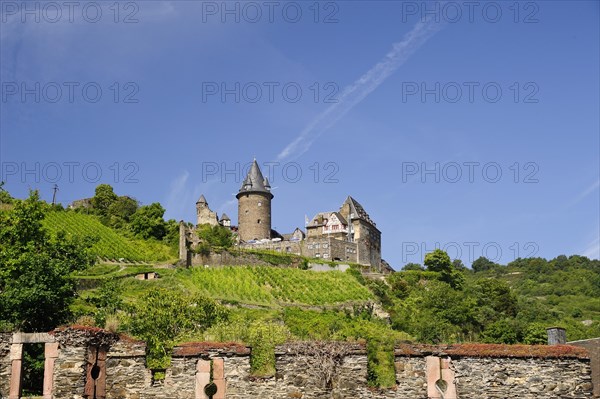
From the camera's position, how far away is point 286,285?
7731 centimetres

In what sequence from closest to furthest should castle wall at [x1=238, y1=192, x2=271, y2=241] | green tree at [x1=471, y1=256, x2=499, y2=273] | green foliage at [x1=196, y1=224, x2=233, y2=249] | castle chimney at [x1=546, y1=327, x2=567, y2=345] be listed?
castle chimney at [x1=546, y1=327, x2=567, y2=345]
green foliage at [x1=196, y1=224, x2=233, y2=249]
castle wall at [x1=238, y1=192, x2=271, y2=241]
green tree at [x1=471, y1=256, x2=499, y2=273]

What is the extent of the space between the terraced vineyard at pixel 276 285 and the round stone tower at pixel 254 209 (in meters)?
20.2

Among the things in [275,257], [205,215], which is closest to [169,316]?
[275,257]

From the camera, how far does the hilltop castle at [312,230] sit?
97625mm

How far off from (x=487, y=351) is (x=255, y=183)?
91.5 metres

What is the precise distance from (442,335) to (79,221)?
4178 centimetres

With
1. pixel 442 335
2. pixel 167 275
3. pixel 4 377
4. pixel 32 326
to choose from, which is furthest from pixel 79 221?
pixel 4 377

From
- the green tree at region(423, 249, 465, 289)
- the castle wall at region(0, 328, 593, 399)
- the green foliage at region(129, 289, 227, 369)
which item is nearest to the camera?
the castle wall at region(0, 328, 593, 399)

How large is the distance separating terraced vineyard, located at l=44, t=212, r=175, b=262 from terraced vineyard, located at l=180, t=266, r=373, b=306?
23.2 ft

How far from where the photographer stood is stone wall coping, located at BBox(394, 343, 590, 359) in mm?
17391

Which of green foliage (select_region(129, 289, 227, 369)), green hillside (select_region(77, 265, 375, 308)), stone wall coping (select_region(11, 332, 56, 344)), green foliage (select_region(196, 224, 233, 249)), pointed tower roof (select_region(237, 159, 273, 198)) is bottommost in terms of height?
stone wall coping (select_region(11, 332, 56, 344))

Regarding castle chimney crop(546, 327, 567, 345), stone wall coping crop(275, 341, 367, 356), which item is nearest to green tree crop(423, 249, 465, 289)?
castle chimney crop(546, 327, 567, 345)

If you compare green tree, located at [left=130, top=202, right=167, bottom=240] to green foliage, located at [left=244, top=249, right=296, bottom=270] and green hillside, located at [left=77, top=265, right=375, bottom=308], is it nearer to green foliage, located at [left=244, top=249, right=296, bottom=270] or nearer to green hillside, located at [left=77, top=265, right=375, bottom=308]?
green foliage, located at [left=244, top=249, right=296, bottom=270]

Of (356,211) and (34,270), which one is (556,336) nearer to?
(34,270)
